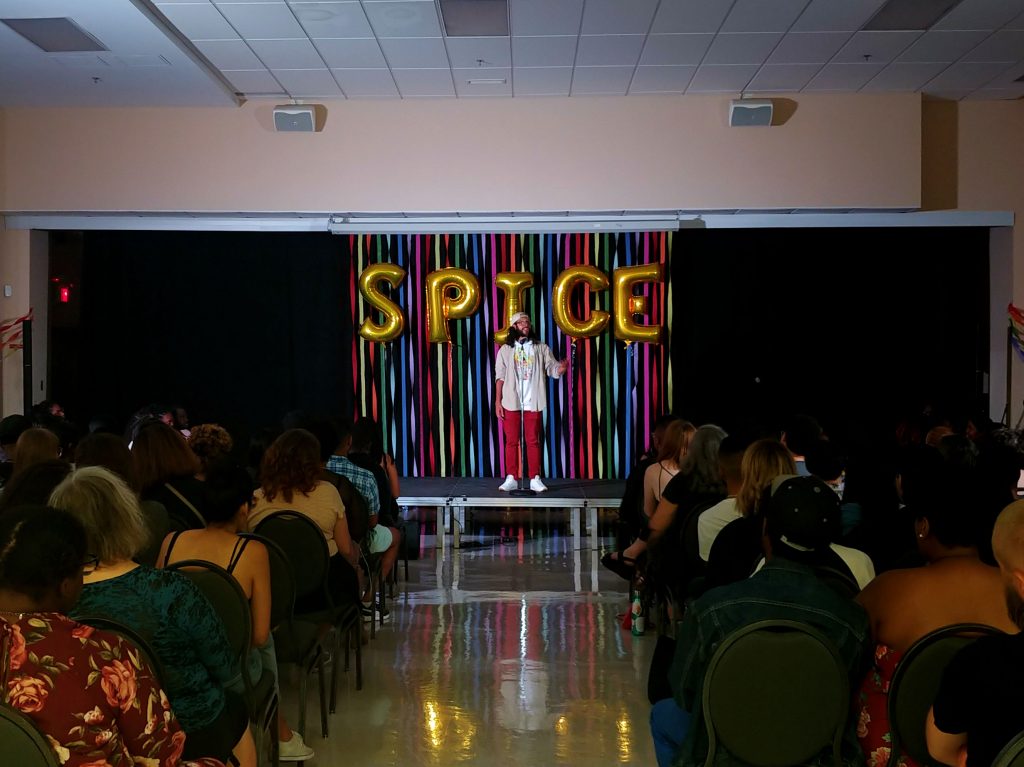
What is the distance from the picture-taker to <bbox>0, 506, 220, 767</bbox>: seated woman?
1848 millimetres

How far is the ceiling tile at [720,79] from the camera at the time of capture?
7.60 metres

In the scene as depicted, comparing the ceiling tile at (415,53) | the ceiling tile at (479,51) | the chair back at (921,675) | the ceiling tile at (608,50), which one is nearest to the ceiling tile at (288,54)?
the ceiling tile at (415,53)

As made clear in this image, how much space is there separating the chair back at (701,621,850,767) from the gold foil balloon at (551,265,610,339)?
22.3ft

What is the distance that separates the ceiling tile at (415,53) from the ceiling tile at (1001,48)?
3508 mm

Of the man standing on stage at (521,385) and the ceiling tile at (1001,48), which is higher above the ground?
the ceiling tile at (1001,48)

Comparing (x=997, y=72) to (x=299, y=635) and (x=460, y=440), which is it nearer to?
(x=460, y=440)

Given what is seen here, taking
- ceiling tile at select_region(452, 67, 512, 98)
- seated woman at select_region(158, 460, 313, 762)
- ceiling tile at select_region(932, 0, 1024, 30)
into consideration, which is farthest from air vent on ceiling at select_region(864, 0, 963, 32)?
seated woman at select_region(158, 460, 313, 762)

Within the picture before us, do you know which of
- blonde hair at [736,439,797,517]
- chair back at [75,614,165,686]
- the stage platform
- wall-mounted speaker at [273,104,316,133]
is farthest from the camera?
wall-mounted speaker at [273,104,316,133]

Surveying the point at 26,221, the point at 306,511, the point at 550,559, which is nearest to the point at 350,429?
the point at 306,511

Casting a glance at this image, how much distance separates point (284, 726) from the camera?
3.76 metres

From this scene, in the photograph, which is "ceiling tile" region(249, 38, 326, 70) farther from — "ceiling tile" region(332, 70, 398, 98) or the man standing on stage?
the man standing on stage

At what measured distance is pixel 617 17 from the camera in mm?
6434

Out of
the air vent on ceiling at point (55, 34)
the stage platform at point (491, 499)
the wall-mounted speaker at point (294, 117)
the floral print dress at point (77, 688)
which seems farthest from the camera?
the wall-mounted speaker at point (294, 117)

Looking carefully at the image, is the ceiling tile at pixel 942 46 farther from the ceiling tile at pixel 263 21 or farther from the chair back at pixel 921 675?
the chair back at pixel 921 675
